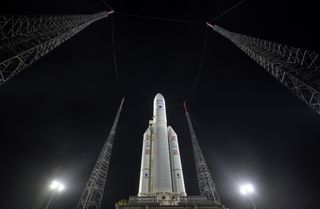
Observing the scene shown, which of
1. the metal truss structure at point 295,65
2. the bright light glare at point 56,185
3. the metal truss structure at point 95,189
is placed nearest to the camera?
the metal truss structure at point 295,65

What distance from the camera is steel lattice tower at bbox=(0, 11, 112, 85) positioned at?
19.5 m

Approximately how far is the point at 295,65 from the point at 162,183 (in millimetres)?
23463

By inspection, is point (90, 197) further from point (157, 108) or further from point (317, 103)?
point (317, 103)

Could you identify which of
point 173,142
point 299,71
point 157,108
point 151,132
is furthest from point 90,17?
point 299,71

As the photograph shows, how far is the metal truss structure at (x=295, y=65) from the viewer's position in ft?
73.7

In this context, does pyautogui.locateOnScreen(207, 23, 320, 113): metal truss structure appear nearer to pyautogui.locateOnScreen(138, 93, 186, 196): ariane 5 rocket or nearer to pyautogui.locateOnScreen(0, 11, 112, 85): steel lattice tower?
pyautogui.locateOnScreen(138, 93, 186, 196): ariane 5 rocket

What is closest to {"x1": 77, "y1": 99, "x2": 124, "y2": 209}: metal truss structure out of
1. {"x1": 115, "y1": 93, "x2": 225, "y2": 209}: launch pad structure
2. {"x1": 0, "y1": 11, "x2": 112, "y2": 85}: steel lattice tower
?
{"x1": 115, "y1": 93, "x2": 225, "y2": 209}: launch pad structure

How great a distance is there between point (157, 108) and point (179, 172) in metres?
12.6

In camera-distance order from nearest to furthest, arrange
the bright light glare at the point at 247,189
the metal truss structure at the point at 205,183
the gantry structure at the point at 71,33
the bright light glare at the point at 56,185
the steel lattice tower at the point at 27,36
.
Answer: the steel lattice tower at the point at 27,36, the gantry structure at the point at 71,33, the bright light glare at the point at 56,185, the bright light glare at the point at 247,189, the metal truss structure at the point at 205,183

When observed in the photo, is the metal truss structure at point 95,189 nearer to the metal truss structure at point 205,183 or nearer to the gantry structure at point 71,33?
the gantry structure at point 71,33

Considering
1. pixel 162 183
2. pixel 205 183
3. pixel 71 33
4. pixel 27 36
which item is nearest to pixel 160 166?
pixel 162 183

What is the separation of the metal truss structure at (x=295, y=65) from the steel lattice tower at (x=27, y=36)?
27782mm

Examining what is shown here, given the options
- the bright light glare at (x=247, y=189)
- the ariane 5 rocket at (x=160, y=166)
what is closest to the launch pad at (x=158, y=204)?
the ariane 5 rocket at (x=160, y=166)

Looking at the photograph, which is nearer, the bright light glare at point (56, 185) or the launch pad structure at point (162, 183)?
the launch pad structure at point (162, 183)
